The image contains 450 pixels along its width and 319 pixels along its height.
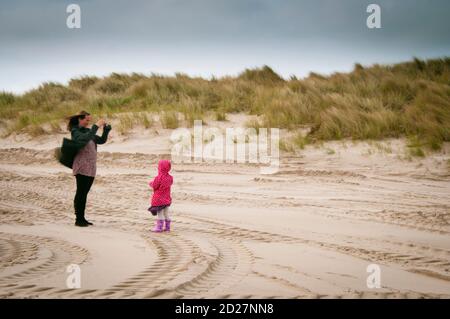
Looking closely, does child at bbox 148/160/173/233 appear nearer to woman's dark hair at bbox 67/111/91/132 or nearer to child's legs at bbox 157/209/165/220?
child's legs at bbox 157/209/165/220

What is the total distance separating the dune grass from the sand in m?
0.83

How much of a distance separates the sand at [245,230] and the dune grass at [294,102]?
0.83 metres

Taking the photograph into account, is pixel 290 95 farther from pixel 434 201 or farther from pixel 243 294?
pixel 243 294

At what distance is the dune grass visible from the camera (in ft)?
44.6

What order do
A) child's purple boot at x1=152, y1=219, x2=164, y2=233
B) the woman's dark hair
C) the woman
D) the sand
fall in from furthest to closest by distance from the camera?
1. the woman's dark hair
2. the woman
3. child's purple boot at x1=152, y1=219, x2=164, y2=233
4. the sand

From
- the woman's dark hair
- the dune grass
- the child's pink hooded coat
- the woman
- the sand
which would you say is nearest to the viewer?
the sand

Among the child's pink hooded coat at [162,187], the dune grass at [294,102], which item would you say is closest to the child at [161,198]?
the child's pink hooded coat at [162,187]

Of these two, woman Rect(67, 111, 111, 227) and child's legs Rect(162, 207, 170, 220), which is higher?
woman Rect(67, 111, 111, 227)

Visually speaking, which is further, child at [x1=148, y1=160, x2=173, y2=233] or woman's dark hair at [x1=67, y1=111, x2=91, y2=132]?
woman's dark hair at [x1=67, y1=111, x2=91, y2=132]

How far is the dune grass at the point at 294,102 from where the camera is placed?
535 inches

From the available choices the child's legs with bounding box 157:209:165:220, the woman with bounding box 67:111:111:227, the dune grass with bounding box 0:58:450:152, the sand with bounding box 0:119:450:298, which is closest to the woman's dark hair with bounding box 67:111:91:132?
the woman with bounding box 67:111:111:227

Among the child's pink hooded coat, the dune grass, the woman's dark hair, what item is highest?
the dune grass

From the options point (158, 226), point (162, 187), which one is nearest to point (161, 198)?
point (162, 187)

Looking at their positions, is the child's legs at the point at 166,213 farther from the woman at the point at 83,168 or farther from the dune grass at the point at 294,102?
the dune grass at the point at 294,102
